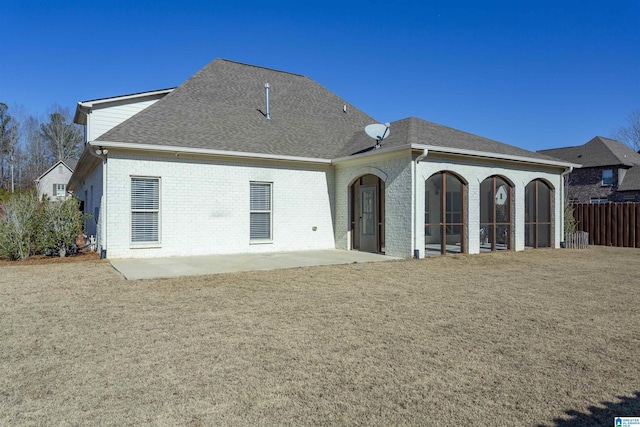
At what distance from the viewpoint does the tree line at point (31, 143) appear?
143ft

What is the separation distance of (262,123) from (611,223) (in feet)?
47.3

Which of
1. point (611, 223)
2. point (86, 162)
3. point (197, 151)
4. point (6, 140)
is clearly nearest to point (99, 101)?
point (86, 162)

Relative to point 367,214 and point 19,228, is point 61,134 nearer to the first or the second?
point 19,228

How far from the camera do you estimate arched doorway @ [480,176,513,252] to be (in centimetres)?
1365

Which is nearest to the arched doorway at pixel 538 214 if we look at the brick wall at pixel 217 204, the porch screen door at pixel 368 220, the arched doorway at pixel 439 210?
the arched doorway at pixel 439 210

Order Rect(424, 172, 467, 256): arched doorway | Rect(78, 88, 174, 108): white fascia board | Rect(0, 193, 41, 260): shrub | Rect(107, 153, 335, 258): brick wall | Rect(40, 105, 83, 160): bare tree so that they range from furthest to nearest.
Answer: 1. Rect(40, 105, 83, 160): bare tree
2. Rect(424, 172, 467, 256): arched doorway
3. Rect(78, 88, 174, 108): white fascia board
4. Rect(0, 193, 41, 260): shrub
5. Rect(107, 153, 335, 258): brick wall

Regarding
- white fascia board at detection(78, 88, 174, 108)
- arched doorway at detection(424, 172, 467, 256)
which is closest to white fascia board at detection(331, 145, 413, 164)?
arched doorway at detection(424, 172, 467, 256)

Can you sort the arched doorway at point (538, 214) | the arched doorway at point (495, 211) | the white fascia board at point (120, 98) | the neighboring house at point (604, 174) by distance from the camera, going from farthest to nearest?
the neighboring house at point (604, 174), the arched doorway at point (538, 214), the white fascia board at point (120, 98), the arched doorway at point (495, 211)

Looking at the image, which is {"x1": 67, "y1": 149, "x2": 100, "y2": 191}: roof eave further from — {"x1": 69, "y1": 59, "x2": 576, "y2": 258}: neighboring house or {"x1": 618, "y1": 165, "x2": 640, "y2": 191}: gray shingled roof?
{"x1": 618, "y1": 165, "x2": 640, "y2": 191}: gray shingled roof

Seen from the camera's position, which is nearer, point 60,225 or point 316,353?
point 316,353

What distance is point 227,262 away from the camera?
34.8 feet

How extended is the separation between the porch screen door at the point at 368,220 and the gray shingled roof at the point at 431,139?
1499 millimetres

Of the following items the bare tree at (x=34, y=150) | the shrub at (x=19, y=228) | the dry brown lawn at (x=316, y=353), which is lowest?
the dry brown lawn at (x=316, y=353)

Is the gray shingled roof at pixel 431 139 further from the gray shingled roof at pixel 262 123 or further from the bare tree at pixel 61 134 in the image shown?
the bare tree at pixel 61 134
